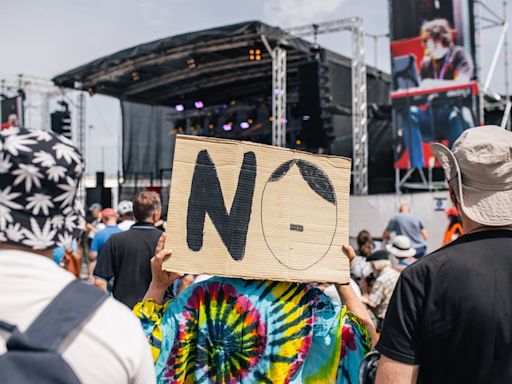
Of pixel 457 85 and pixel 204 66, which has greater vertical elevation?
pixel 204 66

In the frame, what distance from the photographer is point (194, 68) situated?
1418cm

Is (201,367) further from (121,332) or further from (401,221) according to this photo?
(401,221)

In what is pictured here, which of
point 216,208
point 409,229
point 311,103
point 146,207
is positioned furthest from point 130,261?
point 311,103

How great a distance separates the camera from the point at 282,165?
5.67ft

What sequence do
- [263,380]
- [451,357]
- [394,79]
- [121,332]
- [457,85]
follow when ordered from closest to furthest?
[121,332] → [451,357] → [263,380] → [457,85] → [394,79]

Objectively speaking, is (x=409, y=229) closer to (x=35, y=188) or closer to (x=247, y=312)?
(x=247, y=312)

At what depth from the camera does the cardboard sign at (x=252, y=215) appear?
1646 mm

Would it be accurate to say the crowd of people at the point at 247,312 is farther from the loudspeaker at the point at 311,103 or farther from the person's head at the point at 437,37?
the loudspeaker at the point at 311,103

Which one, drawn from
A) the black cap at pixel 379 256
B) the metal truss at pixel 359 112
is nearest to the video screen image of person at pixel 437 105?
the metal truss at pixel 359 112

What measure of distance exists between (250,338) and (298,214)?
39cm

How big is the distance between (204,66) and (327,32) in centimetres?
400

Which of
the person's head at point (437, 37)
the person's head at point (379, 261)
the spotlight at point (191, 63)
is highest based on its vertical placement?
the spotlight at point (191, 63)

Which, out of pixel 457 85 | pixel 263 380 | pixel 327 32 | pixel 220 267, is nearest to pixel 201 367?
pixel 263 380

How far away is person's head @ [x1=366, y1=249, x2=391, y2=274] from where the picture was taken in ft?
14.1
